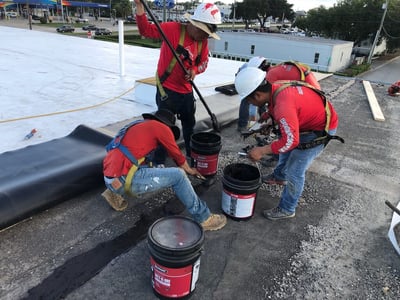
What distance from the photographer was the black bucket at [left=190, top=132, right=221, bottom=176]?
2883mm

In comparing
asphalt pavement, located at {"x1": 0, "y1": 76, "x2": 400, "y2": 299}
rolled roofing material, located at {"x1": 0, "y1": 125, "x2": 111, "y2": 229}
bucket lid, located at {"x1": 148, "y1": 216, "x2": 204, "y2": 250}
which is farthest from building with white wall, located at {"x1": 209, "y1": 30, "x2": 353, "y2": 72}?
bucket lid, located at {"x1": 148, "y1": 216, "x2": 204, "y2": 250}

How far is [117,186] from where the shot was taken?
7.02 ft

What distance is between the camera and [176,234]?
1.70 metres

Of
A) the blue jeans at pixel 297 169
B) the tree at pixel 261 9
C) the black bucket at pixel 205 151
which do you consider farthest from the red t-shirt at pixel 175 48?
the tree at pixel 261 9

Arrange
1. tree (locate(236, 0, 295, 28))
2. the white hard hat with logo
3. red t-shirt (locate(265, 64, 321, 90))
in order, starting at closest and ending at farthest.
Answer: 1. the white hard hat with logo
2. red t-shirt (locate(265, 64, 321, 90))
3. tree (locate(236, 0, 295, 28))

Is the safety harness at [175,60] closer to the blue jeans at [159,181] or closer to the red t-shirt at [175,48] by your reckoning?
the red t-shirt at [175,48]

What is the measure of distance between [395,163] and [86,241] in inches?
146

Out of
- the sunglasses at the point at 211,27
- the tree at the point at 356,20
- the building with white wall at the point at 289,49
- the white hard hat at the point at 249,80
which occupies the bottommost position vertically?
the building with white wall at the point at 289,49

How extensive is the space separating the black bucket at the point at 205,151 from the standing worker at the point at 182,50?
0.33 m

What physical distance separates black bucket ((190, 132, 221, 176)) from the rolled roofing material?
86 centimetres

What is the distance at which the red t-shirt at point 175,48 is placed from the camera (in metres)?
2.79

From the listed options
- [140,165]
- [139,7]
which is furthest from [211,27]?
[140,165]

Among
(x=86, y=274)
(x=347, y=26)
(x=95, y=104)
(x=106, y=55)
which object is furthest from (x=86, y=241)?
(x=347, y=26)

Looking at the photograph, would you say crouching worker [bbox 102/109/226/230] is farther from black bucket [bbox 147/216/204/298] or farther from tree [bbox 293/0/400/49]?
tree [bbox 293/0/400/49]
